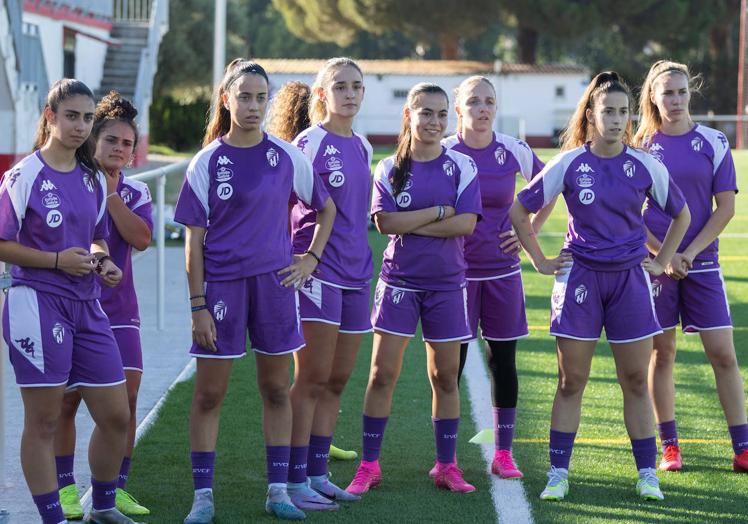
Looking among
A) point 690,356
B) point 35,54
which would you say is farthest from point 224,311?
point 35,54

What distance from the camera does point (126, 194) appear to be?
17.2 feet

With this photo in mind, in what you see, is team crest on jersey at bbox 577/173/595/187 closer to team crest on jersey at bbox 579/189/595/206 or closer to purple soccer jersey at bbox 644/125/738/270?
team crest on jersey at bbox 579/189/595/206

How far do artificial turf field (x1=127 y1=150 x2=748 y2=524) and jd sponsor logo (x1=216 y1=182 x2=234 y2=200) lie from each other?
4.51 feet

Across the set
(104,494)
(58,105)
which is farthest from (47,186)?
(104,494)

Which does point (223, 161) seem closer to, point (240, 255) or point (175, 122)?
point (240, 255)

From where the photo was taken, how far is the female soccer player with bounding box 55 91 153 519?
513 centimetres

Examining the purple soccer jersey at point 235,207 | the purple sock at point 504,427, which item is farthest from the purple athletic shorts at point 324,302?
the purple sock at point 504,427

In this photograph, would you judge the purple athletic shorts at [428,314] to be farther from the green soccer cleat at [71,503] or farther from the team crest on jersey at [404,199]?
the green soccer cleat at [71,503]

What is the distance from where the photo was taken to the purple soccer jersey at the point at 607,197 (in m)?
5.33

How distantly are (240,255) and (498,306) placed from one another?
5.00 feet

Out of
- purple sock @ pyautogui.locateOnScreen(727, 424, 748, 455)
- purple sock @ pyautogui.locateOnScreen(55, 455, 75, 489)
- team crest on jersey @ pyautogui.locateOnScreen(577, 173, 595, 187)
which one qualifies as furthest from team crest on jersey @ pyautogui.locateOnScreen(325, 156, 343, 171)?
purple sock @ pyautogui.locateOnScreen(727, 424, 748, 455)

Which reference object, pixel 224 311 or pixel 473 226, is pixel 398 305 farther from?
pixel 224 311

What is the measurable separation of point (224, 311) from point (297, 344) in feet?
1.10

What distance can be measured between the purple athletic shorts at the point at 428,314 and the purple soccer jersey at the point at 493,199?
1.15 feet
